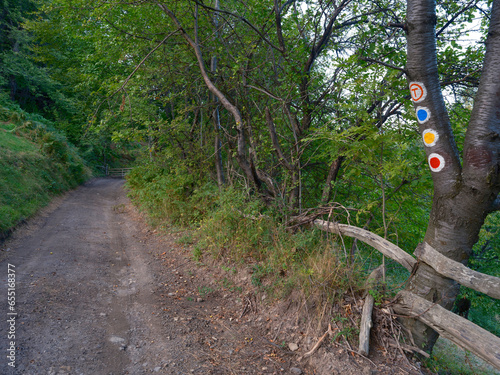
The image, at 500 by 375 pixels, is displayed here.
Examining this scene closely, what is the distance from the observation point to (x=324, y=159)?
669 centimetres

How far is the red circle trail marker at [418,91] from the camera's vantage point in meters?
3.38

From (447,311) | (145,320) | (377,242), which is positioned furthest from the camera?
(145,320)

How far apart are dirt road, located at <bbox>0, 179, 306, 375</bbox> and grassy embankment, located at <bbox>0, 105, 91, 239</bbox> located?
133 centimetres

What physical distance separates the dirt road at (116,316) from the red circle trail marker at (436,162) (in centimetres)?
276

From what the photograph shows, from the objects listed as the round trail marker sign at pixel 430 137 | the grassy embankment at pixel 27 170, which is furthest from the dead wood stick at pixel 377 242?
the grassy embankment at pixel 27 170

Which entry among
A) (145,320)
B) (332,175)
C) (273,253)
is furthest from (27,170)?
(332,175)

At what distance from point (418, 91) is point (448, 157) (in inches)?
32.2

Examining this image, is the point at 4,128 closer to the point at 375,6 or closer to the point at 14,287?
the point at 14,287

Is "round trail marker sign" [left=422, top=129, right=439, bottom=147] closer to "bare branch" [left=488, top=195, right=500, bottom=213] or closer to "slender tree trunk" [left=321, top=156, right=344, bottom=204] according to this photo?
"bare branch" [left=488, top=195, right=500, bottom=213]

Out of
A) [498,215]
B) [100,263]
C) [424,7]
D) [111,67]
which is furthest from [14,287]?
[498,215]

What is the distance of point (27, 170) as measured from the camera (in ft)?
34.7

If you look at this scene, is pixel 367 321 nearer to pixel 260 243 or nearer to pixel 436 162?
pixel 436 162

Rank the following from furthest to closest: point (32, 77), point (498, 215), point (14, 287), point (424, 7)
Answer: point (32, 77)
point (498, 215)
point (14, 287)
point (424, 7)

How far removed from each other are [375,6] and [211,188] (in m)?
5.54
